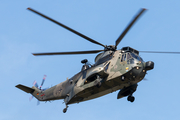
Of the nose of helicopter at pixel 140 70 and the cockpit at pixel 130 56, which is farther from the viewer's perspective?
the cockpit at pixel 130 56

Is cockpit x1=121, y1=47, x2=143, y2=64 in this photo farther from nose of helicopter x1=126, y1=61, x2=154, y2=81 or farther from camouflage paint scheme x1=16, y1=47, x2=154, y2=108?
nose of helicopter x1=126, y1=61, x2=154, y2=81

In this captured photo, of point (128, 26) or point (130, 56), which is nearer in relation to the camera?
point (128, 26)

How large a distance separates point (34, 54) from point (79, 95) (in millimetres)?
5784

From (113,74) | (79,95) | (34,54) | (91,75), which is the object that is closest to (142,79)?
(113,74)

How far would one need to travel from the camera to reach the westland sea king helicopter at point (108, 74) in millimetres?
22702

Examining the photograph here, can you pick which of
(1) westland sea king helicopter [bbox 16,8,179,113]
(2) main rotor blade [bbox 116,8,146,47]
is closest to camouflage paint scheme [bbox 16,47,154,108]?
(1) westland sea king helicopter [bbox 16,8,179,113]

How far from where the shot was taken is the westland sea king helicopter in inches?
894

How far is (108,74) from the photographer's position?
23547 mm

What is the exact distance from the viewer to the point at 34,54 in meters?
24.8

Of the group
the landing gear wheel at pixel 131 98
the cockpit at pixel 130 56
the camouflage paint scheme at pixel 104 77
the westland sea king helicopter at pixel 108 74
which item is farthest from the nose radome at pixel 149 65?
the landing gear wheel at pixel 131 98

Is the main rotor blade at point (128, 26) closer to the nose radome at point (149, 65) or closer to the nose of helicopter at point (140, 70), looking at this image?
the nose of helicopter at point (140, 70)

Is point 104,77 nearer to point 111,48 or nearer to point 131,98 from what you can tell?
point 111,48

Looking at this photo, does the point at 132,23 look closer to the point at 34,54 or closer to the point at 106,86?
the point at 106,86

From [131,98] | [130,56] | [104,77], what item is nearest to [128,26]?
[130,56]
